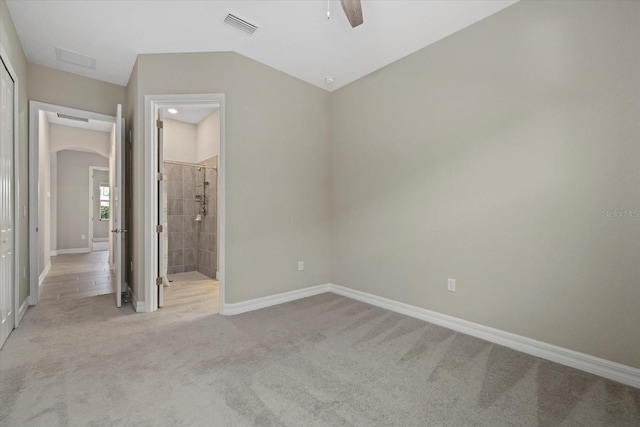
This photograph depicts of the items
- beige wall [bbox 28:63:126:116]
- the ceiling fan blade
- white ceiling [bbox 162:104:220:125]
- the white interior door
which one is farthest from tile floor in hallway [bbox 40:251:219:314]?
the ceiling fan blade

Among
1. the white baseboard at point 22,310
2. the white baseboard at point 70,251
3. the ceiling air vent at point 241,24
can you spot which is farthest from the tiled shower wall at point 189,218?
the white baseboard at point 70,251

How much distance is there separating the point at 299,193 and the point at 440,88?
6.61 feet

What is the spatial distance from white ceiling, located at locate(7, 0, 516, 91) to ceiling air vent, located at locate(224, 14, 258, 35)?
0.05 meters

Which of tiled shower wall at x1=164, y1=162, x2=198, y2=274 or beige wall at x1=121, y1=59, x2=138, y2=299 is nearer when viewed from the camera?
beige wall at x1=121, y1=59, x2=138, y2=299

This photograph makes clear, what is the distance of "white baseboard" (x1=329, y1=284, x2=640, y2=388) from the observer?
A: 198cm

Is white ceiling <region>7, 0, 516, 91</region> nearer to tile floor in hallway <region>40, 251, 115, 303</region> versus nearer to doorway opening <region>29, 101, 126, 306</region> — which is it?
doorway opening <region>29, 101, 126, 306</region>

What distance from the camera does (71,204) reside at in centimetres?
814

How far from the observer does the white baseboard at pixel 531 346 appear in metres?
1.98

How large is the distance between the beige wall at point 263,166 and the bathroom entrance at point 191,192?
1.76 m

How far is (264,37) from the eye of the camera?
296 centimetres

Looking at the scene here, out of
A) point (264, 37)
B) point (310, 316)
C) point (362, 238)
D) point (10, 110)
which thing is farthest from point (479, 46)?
point (10, 110)

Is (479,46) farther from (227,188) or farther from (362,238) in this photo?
(227,188)

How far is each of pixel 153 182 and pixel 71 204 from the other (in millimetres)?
7016

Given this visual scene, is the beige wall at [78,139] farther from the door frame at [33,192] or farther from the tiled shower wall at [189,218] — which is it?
the door frame at [33,192]
